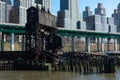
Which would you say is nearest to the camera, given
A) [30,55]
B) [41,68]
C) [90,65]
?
[90,65]

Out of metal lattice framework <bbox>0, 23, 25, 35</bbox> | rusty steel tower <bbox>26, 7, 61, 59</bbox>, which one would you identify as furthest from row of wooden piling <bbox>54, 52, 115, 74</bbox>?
metal lattice framework <bbox>0, 23, 25, 35</bbox>

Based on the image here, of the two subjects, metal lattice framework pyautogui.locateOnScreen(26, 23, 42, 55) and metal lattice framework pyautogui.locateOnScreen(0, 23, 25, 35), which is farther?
metal lattice framework pyautogui.locateOnScreen(0, 23, 25, 35)

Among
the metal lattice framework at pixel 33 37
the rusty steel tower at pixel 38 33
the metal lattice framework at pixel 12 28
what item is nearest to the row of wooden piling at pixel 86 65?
the metal lattice framework at pixel 33 37

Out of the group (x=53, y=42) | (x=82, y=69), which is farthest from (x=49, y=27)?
(x=82, y=69)

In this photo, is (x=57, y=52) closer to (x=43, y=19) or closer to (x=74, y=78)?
(x=43, y=19)

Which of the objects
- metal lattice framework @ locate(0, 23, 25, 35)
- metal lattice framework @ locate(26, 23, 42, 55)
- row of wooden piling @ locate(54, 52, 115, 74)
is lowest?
row of wooden piling @ locate(54, 52, 115, 74)

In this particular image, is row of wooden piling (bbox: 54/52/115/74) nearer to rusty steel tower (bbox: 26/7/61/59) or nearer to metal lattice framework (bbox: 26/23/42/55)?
metal lattice framework (bbox: 26/23/42/55)

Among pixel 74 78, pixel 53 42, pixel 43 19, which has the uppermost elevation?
pixel 43 19

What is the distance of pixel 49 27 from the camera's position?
99000mm

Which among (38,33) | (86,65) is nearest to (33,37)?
(38,33)

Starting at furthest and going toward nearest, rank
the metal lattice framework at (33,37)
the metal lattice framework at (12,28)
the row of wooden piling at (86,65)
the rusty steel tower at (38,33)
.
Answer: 1. the metal lattice framework at (12,28)
2. the rusty steel tower at (38,33)
3. the metal lattice framework at (33,37)
4. the row of wooden piling at (86,65)

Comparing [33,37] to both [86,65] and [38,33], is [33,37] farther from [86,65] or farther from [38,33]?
[86,65]

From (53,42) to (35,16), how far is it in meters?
11.8

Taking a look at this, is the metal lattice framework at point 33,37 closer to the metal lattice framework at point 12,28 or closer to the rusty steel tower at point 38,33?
the rusty steel tower at point 38,33
